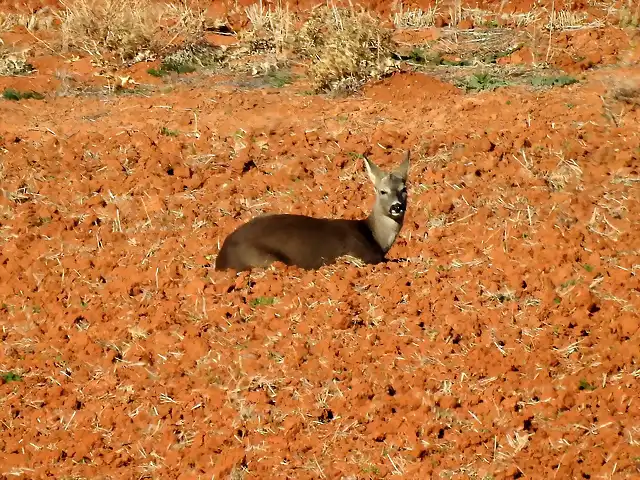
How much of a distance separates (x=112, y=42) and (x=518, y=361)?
10601 mm

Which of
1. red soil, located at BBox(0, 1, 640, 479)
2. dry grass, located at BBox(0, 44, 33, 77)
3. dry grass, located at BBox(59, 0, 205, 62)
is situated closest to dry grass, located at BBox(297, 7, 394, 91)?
red soil, located at BBox(0, 1, 640, 479)

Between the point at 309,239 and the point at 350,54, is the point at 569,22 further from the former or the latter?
the point at 309,239

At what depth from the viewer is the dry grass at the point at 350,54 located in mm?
14867

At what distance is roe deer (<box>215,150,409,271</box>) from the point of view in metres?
9.66

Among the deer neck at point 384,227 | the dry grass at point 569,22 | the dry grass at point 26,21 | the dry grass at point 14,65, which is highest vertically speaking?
the deer neck at point 384,227

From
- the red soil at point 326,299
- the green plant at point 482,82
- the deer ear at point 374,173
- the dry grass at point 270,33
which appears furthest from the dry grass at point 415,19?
the deer ear at point 374,173

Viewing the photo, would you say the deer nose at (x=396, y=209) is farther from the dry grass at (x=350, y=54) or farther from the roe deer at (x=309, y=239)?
the dry grass at (x=350, y=54)

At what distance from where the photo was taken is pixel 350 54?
14.9 metres

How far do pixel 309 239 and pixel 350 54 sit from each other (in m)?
5.68

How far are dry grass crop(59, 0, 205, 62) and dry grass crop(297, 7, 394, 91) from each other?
2.65 metres

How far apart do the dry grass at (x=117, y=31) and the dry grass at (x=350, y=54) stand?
8.68ft

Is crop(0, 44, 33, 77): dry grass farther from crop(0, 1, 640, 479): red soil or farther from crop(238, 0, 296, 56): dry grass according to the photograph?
crop(238, 0, 296, 56): dry grass

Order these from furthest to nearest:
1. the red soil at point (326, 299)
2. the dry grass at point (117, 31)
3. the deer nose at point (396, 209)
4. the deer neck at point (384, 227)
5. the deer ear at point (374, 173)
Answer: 1. the dry grass at point (117, 31)
2. the deer ear at point (374, 173)
3. the deer neck at point (384, 227)
4. the deer nose at point (396, 209)
5. the red soil at point (326, 299)

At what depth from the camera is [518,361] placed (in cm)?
802
